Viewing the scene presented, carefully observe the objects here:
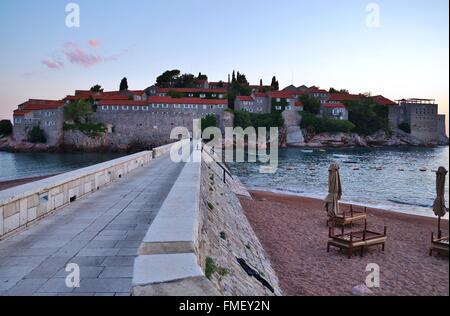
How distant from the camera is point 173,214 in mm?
5891

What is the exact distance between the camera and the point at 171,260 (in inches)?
157

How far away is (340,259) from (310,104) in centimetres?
9447

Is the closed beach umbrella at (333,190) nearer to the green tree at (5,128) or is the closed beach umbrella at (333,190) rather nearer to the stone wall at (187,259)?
the stone wall at (187,259)

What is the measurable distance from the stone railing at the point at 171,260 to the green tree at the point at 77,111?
276ft

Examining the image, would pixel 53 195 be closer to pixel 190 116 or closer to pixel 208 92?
pixel 190 116

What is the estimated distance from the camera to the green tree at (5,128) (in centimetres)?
9621

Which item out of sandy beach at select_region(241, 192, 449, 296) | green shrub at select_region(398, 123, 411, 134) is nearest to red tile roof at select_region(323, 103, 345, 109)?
green shrub at select_region(398, 123, 411, 134)

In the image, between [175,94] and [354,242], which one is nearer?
[354,242]

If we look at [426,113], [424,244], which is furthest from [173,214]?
[426,113]

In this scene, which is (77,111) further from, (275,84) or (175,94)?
(275,84)

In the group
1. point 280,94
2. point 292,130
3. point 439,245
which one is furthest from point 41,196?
point 280,94

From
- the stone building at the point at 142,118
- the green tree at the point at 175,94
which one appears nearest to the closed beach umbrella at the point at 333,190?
the stone building at the point at 142,118

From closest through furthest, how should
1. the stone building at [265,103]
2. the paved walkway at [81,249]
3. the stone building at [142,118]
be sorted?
the paved walkway at [81,249] → the stone building at [142,118] → the stone building at [265,103]

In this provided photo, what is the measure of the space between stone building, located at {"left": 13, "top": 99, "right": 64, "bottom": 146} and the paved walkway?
263ft
